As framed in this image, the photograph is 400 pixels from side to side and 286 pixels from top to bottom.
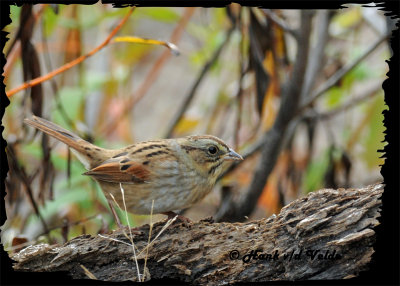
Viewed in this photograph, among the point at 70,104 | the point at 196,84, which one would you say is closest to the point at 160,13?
the point at 196,84

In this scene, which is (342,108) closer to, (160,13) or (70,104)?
(160,13)

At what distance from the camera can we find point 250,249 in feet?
7.26

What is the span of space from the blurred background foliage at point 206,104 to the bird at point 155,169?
22 cm

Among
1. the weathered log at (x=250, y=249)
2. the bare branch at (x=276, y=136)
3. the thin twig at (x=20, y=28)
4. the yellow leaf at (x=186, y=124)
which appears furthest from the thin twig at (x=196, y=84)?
the weathered log at (x=250, y=249)

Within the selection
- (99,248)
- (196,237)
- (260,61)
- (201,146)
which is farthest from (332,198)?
(260,61)

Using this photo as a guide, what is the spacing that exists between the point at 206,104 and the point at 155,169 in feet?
10.7

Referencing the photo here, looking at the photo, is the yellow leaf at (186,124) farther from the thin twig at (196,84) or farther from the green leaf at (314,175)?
the green leaf at (314,175)

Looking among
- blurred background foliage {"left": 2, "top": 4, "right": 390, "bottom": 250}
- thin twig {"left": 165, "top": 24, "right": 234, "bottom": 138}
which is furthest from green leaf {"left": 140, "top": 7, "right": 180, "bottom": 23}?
thin twig {"left": 165, "top": 24, "right": 234, "bottom": 138}

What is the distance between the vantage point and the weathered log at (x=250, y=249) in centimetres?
208

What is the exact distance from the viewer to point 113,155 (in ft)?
9.37

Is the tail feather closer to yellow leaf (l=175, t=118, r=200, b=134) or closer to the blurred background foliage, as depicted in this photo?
the blurred background foliage

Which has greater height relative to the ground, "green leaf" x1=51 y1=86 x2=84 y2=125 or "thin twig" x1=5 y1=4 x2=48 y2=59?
"thin twig" x1=5 y1=4 x2=48 y2=59

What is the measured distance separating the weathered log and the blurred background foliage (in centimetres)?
53

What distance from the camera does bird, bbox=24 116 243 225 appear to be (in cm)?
258
